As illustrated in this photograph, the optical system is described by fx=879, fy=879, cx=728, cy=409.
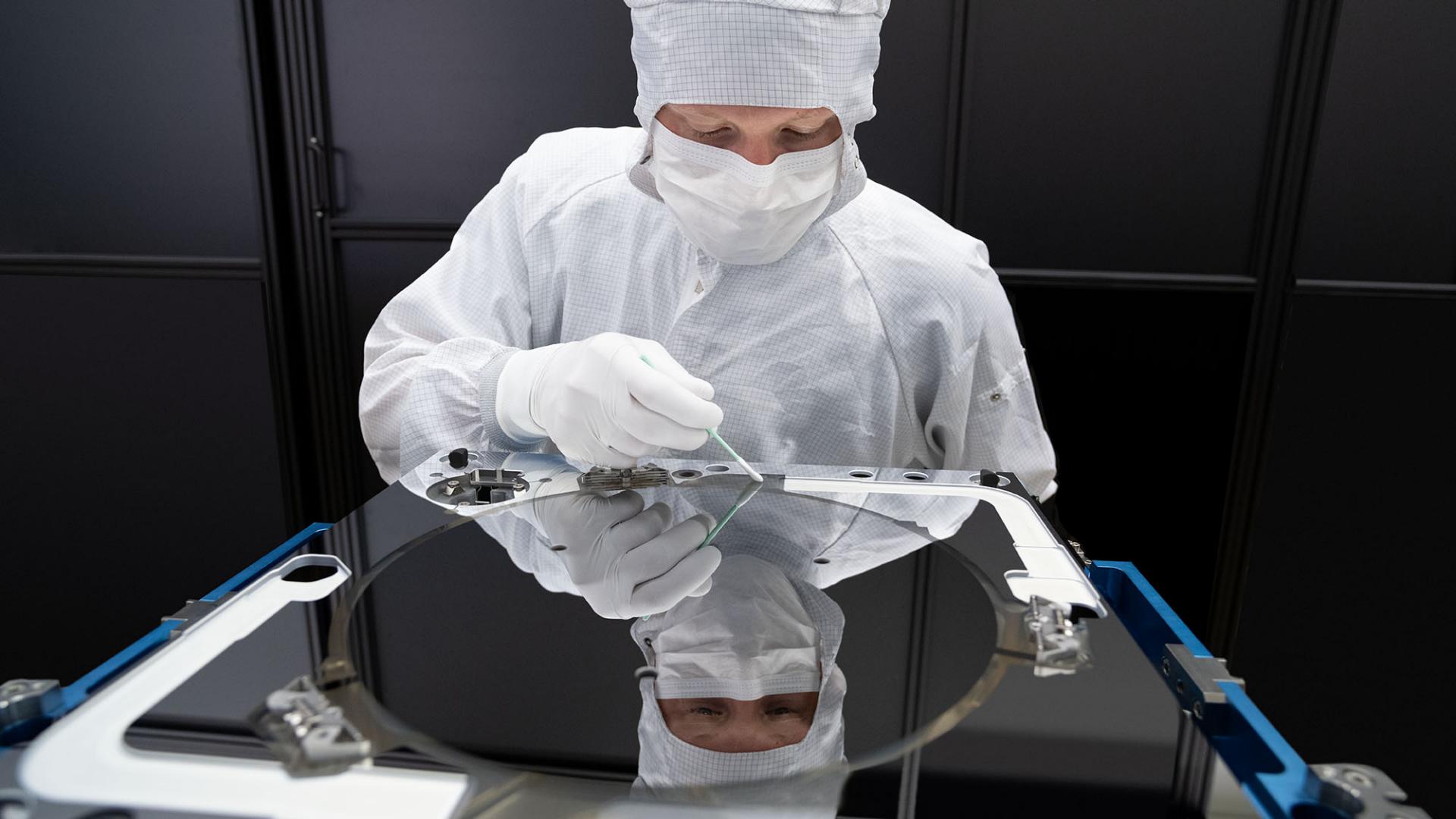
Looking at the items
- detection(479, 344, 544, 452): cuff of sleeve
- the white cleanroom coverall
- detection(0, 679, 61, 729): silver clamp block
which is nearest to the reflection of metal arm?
the white cleanroom coverall

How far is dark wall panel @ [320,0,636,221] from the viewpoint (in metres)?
2.10

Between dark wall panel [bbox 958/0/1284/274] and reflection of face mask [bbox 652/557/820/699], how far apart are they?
1.54m

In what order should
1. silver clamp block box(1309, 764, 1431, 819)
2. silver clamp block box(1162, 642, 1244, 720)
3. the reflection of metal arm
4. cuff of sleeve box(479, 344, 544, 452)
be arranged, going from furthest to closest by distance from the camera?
cuff of sleeve box(479, 344, 544, 452), the reflection of metal arm, silver clamp block box(1162, 642, 1244, 720), silver clamp block box(1309, 764, 1431, 819)

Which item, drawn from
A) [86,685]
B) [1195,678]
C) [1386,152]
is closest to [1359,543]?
[1386,152]

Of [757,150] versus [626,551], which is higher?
[757,150]

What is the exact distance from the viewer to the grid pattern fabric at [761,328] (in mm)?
1324

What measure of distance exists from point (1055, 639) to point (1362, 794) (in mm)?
208

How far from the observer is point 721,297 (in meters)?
1.34

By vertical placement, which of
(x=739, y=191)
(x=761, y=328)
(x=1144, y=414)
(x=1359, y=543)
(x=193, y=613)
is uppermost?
(x=739, y=191)

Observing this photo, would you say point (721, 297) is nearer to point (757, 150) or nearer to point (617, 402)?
point (757, 150)

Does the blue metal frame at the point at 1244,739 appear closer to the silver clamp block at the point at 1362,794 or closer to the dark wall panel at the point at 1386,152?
the silver clamp block at the point at 1362,794

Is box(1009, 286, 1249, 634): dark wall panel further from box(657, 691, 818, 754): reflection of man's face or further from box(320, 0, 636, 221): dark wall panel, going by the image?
box(657, 691, 818, 754): reflection of man's face

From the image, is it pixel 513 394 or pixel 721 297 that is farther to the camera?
pixel 721 297

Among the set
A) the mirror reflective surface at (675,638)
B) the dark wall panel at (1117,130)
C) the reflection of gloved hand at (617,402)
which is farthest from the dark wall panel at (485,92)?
the mirror reflective surface at (675,638)
